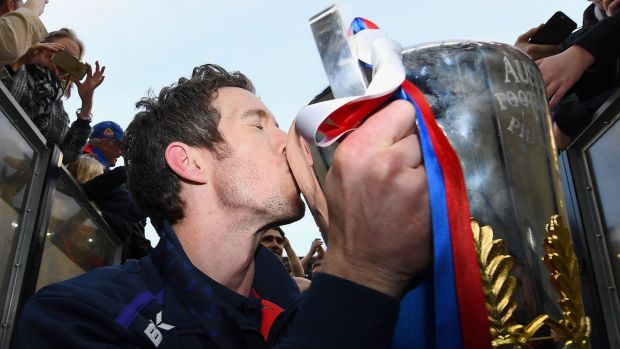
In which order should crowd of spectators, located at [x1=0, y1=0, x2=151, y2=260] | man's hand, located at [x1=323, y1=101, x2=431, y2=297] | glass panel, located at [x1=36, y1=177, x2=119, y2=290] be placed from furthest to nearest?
1. glass panel, located at [x1=36, y1=177, x2=119, y2=290]
2. crowd of spectators, located at [x1=0, y1=0, x2=151, y2=260]
3. man's hand, located at [x1=323, y1=101, x2=431, y2=297]

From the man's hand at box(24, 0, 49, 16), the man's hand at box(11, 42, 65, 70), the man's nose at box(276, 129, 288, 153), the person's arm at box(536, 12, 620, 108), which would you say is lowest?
the man's nose at box(276, 129, 288, 153)

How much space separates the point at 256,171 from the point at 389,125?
894 millimetres

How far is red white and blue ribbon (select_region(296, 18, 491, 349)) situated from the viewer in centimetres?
59

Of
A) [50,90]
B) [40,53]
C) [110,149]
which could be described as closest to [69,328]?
[50,90]

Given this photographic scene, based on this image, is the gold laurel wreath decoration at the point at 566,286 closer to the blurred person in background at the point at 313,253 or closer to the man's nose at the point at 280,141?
the man's nose at the point at 280,141

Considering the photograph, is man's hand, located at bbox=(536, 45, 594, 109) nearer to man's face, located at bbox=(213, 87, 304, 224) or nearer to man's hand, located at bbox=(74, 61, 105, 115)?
man's face, located at bbox=(213, 87, 304, 224)

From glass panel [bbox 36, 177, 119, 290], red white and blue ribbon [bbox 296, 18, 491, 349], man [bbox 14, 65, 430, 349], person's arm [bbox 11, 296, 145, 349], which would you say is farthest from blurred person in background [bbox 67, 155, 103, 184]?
red white and blue ribbon [bbox 296, 18, 491, 349]

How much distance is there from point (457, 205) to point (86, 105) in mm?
2496

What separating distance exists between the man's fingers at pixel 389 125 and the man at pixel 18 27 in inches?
63.4

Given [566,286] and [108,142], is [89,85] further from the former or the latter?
[566,286]

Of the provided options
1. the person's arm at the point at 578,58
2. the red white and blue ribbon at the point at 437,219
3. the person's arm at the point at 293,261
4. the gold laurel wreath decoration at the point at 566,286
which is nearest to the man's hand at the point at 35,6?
the person's arm at the point at 293,261

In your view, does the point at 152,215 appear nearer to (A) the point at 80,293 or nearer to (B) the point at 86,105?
(A) the point at 80,293

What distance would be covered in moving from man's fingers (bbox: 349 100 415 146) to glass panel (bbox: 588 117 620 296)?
116 cm

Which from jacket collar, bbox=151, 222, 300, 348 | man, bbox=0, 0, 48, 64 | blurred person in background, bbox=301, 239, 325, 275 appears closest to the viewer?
jacket collar, bbox=151, 222, 300, 348
